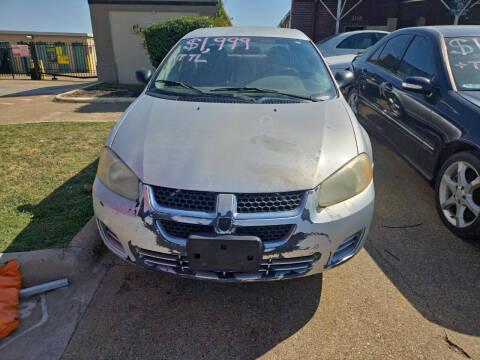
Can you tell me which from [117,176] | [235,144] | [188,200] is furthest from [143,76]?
[188,200]

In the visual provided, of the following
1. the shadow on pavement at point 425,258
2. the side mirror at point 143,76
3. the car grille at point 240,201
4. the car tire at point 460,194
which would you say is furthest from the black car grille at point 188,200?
the car tire at point 460,194

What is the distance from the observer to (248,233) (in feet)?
5.73

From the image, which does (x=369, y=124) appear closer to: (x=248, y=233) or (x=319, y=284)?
(x=319, y=284)

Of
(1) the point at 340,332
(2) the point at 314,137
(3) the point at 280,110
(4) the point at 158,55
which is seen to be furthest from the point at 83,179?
(4) the point at 158,55

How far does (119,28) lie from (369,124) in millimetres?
11212

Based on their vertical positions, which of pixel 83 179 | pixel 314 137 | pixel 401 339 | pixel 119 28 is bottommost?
pixel 401 339

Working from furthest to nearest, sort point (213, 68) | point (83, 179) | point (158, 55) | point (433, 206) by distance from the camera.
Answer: point (158, 55) < point (83, 179) < point (433, 206) < point (213, 68)

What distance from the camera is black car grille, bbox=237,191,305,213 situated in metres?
1.76

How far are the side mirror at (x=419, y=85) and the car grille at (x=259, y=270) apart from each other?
7.25 ft

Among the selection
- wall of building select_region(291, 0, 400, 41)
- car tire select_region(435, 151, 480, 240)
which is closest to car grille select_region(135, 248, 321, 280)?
car tire select_region(435, 151, 480, 240)

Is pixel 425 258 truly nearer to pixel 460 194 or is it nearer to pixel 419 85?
pixel 460 194

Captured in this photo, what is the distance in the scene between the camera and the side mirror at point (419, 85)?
Answer: 3.10 metres

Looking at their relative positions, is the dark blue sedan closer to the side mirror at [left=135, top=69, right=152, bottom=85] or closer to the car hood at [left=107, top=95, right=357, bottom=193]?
the car hood at [left=107, top=95, right=357, bottom=193]

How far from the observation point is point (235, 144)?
2023 mm
